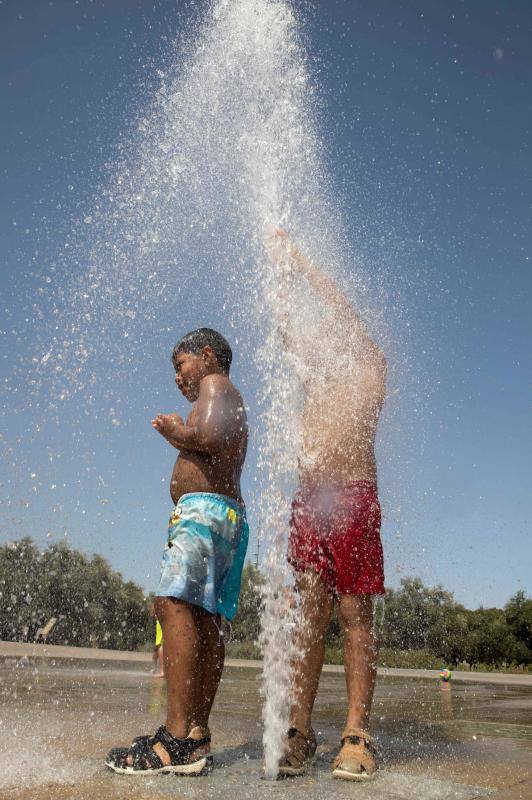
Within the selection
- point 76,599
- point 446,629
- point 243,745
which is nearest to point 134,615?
point 76,599

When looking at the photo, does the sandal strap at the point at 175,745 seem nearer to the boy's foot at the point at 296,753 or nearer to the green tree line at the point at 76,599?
the boy's foot at the point at 296,753

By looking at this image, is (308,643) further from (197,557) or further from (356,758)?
(197,557)

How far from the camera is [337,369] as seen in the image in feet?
10.7

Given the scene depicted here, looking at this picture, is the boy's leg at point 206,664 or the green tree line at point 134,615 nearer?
the boy's leg at point 206,664

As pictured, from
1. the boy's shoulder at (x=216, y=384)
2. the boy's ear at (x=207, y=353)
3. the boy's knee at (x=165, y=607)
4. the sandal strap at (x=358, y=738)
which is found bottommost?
the sandal strap at (x=358, y=738)

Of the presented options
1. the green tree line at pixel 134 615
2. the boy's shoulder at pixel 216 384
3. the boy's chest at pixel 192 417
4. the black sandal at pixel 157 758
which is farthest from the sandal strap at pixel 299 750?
the green tree line at pixel 134 615

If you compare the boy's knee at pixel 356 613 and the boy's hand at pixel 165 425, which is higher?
the boy's hand at pixel 165 425

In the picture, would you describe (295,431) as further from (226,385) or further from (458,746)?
(458,746)

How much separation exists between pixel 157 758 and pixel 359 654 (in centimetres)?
82

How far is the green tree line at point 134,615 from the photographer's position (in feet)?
74.8

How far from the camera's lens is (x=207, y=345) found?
3.05 meters

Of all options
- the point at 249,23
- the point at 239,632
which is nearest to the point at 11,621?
the point at 239,632

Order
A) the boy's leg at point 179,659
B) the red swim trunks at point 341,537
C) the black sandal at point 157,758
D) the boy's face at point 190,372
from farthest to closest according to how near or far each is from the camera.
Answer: the boy's face at point 190,372
the red swim trunks at point 341,537
the boy's leg at point 179,659
the black sandal at point 157,758

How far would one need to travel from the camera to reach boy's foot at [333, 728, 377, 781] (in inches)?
93.9
